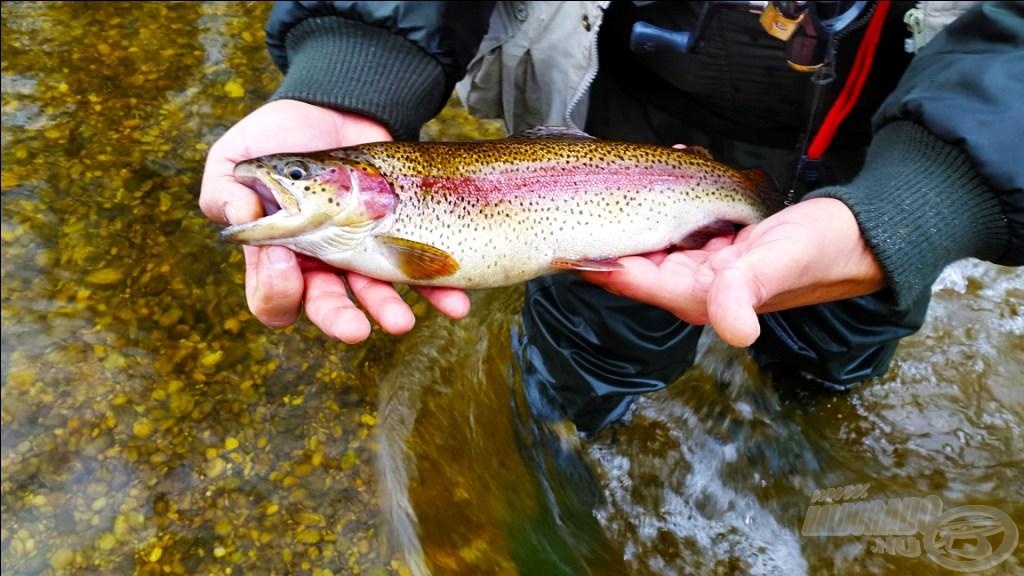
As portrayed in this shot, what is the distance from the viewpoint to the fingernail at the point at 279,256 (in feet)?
6.47

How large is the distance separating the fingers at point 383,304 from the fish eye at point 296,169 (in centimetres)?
30

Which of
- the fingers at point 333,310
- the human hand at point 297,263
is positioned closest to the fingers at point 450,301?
A: the human hand at point 297,263

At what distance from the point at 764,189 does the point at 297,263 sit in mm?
1608

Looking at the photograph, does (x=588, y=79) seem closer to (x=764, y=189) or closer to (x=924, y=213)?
(x=764, y=189)

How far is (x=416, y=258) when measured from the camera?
2174 mm

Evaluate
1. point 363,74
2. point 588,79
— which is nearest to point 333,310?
point 363,74

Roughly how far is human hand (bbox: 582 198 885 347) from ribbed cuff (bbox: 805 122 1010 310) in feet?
0.14

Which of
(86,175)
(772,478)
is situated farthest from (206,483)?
(772,478)

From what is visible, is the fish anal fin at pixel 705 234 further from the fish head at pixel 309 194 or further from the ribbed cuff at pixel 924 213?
the fish head at pixel 309 194

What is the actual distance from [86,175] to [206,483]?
2.01m

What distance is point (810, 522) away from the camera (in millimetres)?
3137

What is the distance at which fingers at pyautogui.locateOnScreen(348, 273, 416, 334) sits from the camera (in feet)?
6.46

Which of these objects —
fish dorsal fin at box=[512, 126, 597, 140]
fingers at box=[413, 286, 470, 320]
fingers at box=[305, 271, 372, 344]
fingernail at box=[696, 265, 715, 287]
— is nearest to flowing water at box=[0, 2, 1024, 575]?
fingers at box=[413, 286, 470, 320]

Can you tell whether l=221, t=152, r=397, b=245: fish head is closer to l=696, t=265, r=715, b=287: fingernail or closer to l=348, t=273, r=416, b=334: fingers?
l=348, t=273, r=416, b=334: fingers
